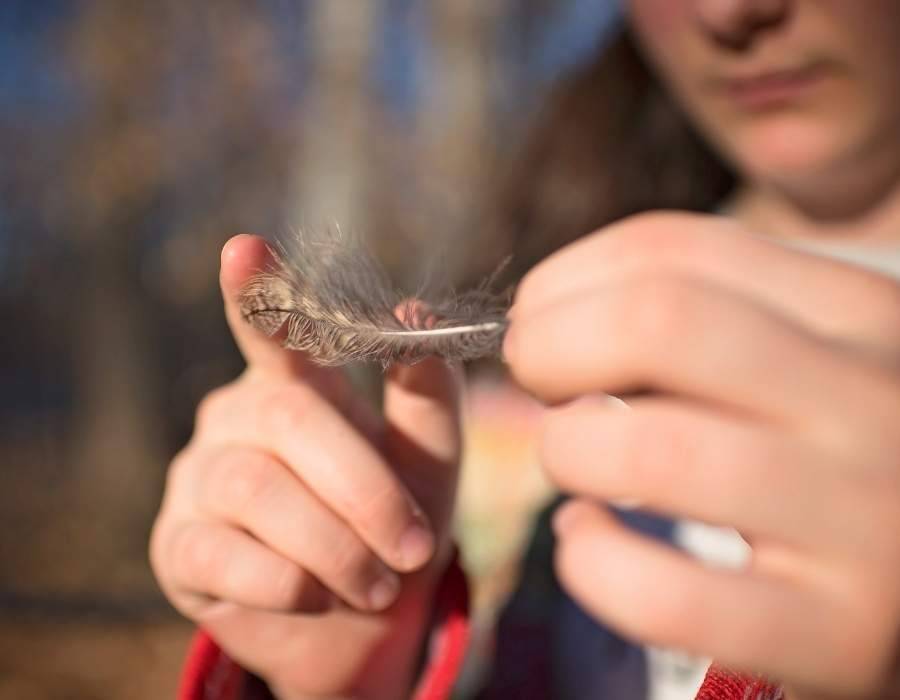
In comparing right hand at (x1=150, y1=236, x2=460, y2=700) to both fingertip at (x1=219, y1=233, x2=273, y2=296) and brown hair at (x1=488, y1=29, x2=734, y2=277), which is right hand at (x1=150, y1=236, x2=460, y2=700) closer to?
fingertip at (x1=219, y1=233, x2=273, y2=296)

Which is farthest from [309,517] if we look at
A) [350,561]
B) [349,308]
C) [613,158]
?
[613,158]

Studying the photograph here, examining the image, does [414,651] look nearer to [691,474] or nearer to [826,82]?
[691,474]

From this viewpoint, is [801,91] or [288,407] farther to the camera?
[801,91]

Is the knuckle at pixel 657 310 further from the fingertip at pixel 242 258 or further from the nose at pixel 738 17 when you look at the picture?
the nose at pixel 738 17

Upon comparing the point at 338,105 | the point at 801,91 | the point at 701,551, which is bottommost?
the point at 701,551

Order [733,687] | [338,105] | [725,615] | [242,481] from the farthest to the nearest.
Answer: [338,105] → [242,481] → [733,687] → [725,615]

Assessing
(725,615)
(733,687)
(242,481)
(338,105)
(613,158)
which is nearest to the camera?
(725,615)

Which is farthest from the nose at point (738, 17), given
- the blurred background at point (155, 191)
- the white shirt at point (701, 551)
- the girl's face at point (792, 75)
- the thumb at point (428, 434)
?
the blurred background at point (155, 191)

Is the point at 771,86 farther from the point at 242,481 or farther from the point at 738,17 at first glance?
the point at 242,481

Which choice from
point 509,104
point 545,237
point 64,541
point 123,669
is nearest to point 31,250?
point 64,541

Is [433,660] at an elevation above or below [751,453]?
below
